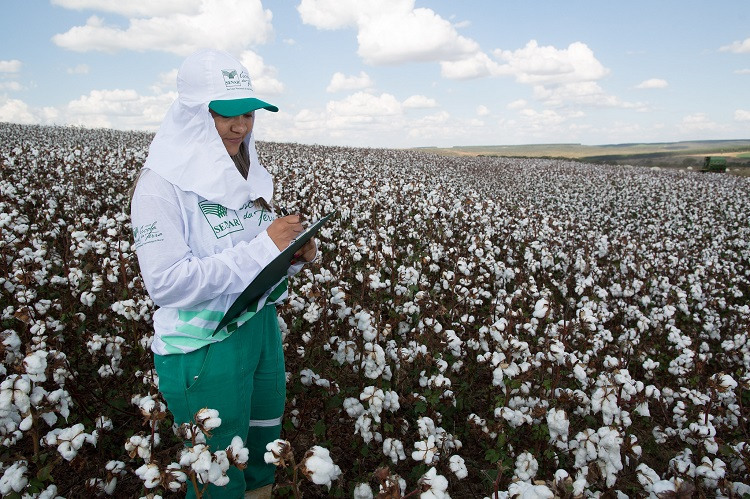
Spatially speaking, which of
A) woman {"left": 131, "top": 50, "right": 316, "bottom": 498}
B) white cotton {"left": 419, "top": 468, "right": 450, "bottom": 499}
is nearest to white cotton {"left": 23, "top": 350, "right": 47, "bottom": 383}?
woman {"left": 131, "top": 50, "right": 316, "bottom": 498}

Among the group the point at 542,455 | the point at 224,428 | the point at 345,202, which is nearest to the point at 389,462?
the point at 542,455

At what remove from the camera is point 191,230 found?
7.00ft

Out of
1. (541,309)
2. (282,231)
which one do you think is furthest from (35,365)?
(541,309)

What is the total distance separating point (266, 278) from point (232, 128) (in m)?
0.78

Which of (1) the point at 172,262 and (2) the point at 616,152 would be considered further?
(2) the point at 616,152

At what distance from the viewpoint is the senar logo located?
2.16 metres

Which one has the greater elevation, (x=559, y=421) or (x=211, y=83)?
(x=211, y=83)

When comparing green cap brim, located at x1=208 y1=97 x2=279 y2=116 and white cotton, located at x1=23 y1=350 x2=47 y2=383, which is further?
white cotton, located at x1=23 y1=350 x2=47 y2=383

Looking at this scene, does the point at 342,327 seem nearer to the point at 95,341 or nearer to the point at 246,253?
the point at 95,341

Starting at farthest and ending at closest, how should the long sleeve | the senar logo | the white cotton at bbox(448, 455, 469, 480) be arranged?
the white cotton at bbox(448, 455, 469, 480), the senar logo, the long sleeve

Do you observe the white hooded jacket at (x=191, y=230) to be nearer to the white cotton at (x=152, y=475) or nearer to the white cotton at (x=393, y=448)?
the white cotton at (x=152, y=475)

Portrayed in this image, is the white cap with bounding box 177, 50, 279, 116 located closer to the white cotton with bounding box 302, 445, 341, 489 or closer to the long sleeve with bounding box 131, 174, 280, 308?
the long sleeve with bounding box 131, 174, 280, 308

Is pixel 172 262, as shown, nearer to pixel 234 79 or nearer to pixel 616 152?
pixel 234 79

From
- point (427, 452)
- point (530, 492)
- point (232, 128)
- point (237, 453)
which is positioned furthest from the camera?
point (427, 452)
